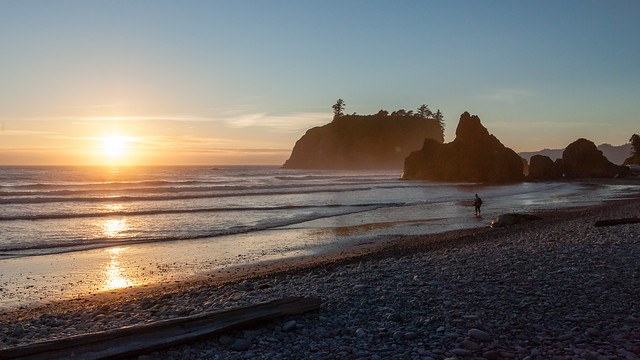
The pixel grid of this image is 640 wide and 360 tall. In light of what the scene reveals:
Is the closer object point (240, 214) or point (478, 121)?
point (240, 214)

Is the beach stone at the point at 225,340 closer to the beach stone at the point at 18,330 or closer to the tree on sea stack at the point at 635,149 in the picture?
the beach stone at the point at 18,330

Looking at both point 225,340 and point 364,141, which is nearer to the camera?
point 225,340

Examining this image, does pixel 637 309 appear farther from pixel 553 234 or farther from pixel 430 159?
pixel 430 159

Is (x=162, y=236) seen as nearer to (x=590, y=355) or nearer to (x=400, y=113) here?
(x=590, y=355)

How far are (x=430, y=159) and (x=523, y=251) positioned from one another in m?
70.2

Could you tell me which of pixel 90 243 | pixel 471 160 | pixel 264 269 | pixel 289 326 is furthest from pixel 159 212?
pixel 471 160

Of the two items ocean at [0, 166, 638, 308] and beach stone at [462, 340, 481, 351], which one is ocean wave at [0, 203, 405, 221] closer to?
ocean at [0, 166, 638, 308]

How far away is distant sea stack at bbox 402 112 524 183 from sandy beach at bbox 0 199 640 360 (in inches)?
2461

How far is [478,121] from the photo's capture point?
75312mm

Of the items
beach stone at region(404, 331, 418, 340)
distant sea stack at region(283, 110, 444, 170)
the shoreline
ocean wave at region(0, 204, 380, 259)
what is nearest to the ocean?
ocean wave at region(0, 204, 380, 259)

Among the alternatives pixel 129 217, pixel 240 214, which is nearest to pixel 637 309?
pixel 240 214

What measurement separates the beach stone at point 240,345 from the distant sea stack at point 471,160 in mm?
69232

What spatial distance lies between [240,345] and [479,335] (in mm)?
3253

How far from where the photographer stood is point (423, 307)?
6887 mm
